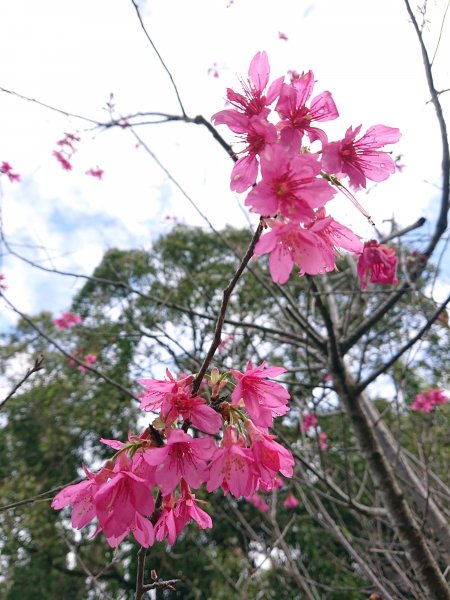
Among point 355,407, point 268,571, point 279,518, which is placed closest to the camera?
point 355,407

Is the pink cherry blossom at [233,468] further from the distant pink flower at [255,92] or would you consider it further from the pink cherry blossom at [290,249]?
the distant pink flower at [255,92]

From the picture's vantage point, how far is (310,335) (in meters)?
2.05

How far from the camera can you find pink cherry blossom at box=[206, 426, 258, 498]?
28.7 inches

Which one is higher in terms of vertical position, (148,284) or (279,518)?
(148,284)

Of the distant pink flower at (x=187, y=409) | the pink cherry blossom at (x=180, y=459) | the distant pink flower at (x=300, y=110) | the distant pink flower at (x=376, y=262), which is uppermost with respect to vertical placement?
the distant pink flower at (x=300, y=110)

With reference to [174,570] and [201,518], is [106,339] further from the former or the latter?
[201,518]

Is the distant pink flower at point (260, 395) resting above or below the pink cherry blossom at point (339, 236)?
below

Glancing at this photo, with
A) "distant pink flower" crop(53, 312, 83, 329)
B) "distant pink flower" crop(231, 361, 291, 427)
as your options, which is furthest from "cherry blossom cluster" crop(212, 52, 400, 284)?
"distant pink flower" crop(53, 312, 83, 329)

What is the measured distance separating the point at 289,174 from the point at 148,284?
7.81m

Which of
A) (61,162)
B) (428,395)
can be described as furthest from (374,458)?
(61,162)

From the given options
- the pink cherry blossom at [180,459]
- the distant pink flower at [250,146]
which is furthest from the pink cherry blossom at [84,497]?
the distant pink flower at [250,146]

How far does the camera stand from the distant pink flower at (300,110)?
28.9 inches

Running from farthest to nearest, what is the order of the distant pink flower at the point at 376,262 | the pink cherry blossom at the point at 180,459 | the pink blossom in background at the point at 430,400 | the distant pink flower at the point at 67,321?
1. the distant pink flower at the point at 67,321
2. the pink blossom in background at the point at 430,400
3. the distant pink flower at the point at 376,262
4. the pink cherry blossom at the point at 180,459

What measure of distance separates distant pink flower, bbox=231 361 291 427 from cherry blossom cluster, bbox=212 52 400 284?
20 cm
